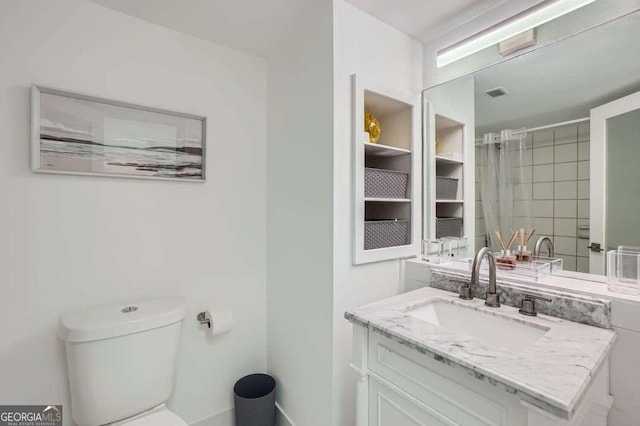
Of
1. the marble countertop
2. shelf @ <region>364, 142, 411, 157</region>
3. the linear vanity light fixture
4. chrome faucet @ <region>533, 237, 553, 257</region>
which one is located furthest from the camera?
shelf @ <region>364, 142, 411, 157</region>

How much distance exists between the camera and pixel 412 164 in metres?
1.54

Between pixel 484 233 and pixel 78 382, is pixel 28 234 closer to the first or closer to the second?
pixel 78 382

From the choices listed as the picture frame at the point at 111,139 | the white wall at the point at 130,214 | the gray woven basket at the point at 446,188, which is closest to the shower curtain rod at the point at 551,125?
the gray woven basket at the point at 446,188

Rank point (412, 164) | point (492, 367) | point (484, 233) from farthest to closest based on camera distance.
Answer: point (412, 164)
point (484, 233)
point (492, 367)

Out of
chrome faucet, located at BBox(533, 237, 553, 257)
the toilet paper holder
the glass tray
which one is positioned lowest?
the toilet paper holder

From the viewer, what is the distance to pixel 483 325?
3.65 feet

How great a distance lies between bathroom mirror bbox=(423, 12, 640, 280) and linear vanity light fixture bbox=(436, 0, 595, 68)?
0.11 m

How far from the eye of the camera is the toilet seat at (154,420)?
112 cm

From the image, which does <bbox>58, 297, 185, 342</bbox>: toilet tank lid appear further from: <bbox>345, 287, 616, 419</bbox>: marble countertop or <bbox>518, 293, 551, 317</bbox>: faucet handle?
<bbox>518, 293, 551, 317</bbox>: faucet handle

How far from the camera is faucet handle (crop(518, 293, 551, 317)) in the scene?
1050 millimetres

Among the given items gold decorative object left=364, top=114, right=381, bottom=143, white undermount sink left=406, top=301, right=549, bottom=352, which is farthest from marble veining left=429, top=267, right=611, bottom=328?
gold decorative object left=364, top=114, right=381, bottom=143

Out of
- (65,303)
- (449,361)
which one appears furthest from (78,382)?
(449,361)

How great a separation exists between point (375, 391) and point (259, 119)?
155 cm

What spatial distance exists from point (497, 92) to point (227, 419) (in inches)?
88.8
